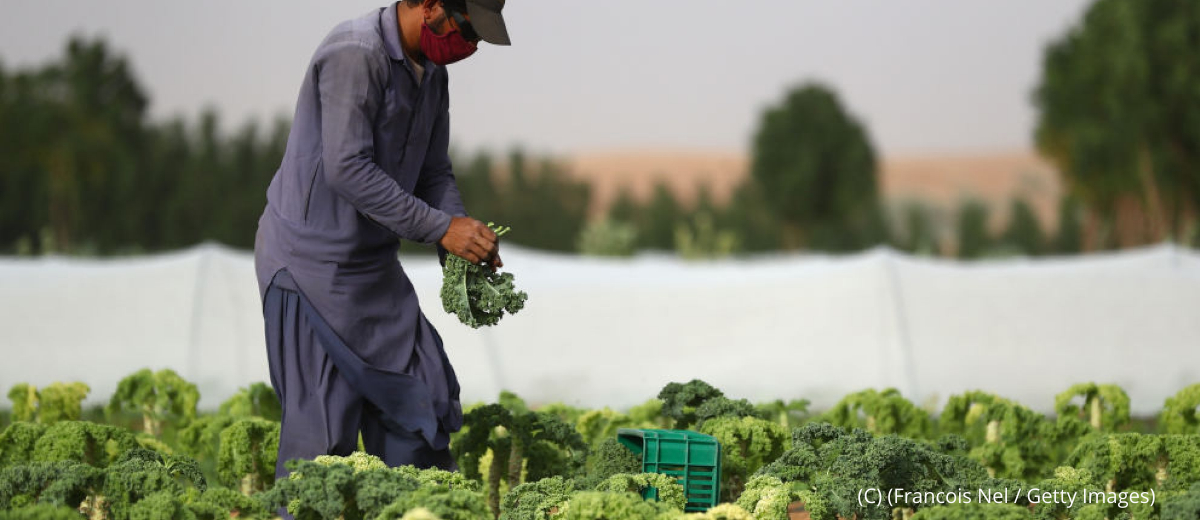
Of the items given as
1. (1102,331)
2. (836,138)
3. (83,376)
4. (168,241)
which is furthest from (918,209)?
(83,376)

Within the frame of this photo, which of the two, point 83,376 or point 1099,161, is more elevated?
point 1099,161

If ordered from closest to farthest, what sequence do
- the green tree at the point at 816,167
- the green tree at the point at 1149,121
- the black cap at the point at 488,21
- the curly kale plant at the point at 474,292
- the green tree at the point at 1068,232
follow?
the black cap at the point at 488,21 → the curly kale plant at the point at 474,292 → the green tree at the point at 1149,121 → the green tree at the point at 1068,232 → the green tree at the point at 816,167

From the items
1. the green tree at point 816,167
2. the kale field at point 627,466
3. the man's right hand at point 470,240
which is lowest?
the kale field at point 627,466

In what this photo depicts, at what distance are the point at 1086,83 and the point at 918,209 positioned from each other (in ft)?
22.7

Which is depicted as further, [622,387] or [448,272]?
[622,387]

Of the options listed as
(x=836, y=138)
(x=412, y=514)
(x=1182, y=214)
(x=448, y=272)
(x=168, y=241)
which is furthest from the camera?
(x=836, y=138)

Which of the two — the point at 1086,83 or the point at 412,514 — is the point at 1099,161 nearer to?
the point at 1086,83

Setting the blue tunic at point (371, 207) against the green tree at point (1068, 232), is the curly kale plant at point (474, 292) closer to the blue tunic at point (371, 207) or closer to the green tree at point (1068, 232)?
the blue tunic at point (371, 207)

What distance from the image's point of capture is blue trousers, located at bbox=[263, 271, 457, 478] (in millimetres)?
4176

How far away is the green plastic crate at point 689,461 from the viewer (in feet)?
14.2

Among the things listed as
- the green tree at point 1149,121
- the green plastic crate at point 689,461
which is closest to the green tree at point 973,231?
A: the green tree at point 1149,121

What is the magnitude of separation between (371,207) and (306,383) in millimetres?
629

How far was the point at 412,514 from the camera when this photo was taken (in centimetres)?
326

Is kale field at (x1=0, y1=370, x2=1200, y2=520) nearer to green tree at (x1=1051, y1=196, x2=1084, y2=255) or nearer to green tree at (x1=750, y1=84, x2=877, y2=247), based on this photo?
green tree at (x1=1051, y1=196, x2=1084, y2=255)
